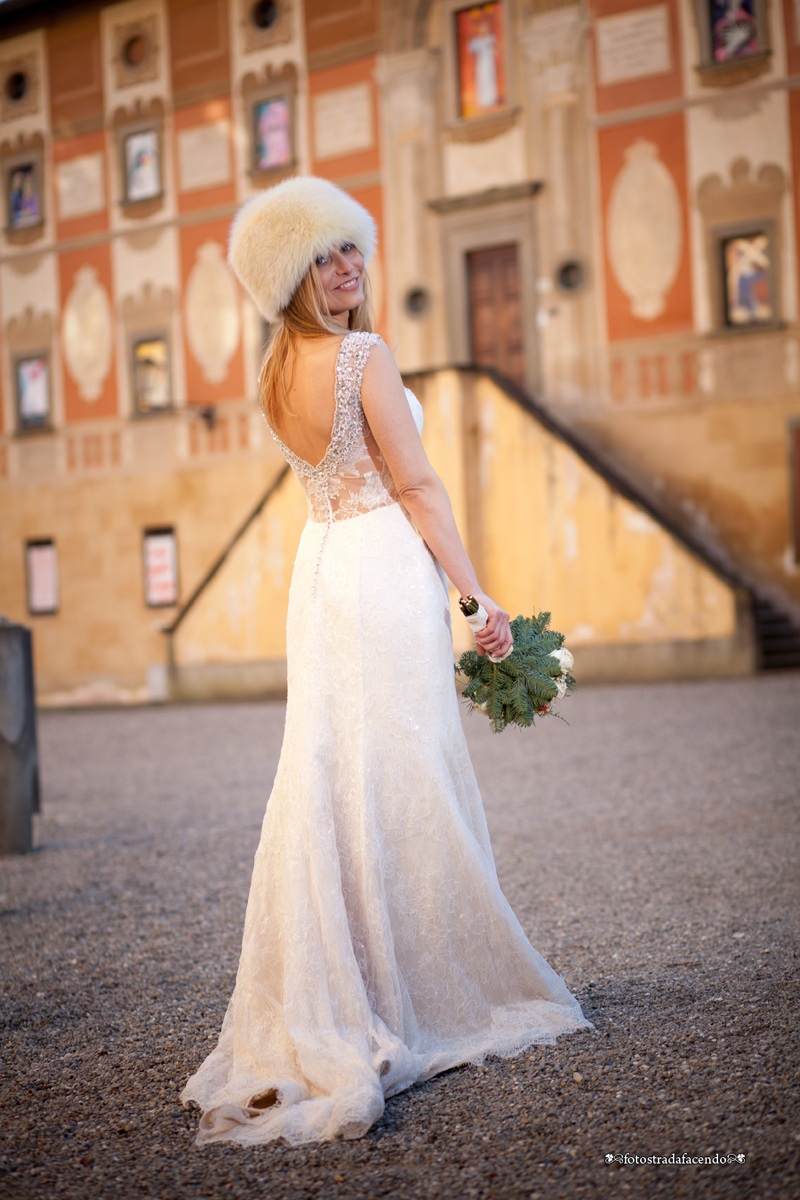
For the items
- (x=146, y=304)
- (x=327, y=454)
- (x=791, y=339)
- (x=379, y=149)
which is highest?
(x=379, y=149)

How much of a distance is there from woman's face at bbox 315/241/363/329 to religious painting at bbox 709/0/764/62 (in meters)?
16.7

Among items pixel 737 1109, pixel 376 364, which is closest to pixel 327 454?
pixel 376 364

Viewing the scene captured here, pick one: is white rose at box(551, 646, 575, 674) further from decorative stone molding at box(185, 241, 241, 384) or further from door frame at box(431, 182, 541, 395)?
decorative stone molding at box(185, 241, 241, 384)

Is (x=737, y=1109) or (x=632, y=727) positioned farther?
(x=632, y=727)

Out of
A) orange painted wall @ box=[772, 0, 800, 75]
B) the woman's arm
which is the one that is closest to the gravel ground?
the woman's arm

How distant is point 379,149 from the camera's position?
21.0 meters

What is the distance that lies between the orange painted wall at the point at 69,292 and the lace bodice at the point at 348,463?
21467 millimetres

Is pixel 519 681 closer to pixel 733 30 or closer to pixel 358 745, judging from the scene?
pixel 358 745

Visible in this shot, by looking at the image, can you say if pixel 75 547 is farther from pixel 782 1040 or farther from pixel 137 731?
pixel 782 1040

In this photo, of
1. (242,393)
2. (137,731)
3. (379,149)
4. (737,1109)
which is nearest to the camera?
(737,1109)

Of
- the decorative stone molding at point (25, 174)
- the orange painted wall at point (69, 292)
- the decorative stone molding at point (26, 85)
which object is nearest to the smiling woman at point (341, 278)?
the orange painted wall at point (69, 292)

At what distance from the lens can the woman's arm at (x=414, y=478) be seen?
339 centimetres

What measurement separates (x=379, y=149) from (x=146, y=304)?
5.19 meters

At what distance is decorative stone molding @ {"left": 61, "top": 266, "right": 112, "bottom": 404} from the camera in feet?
79.9
